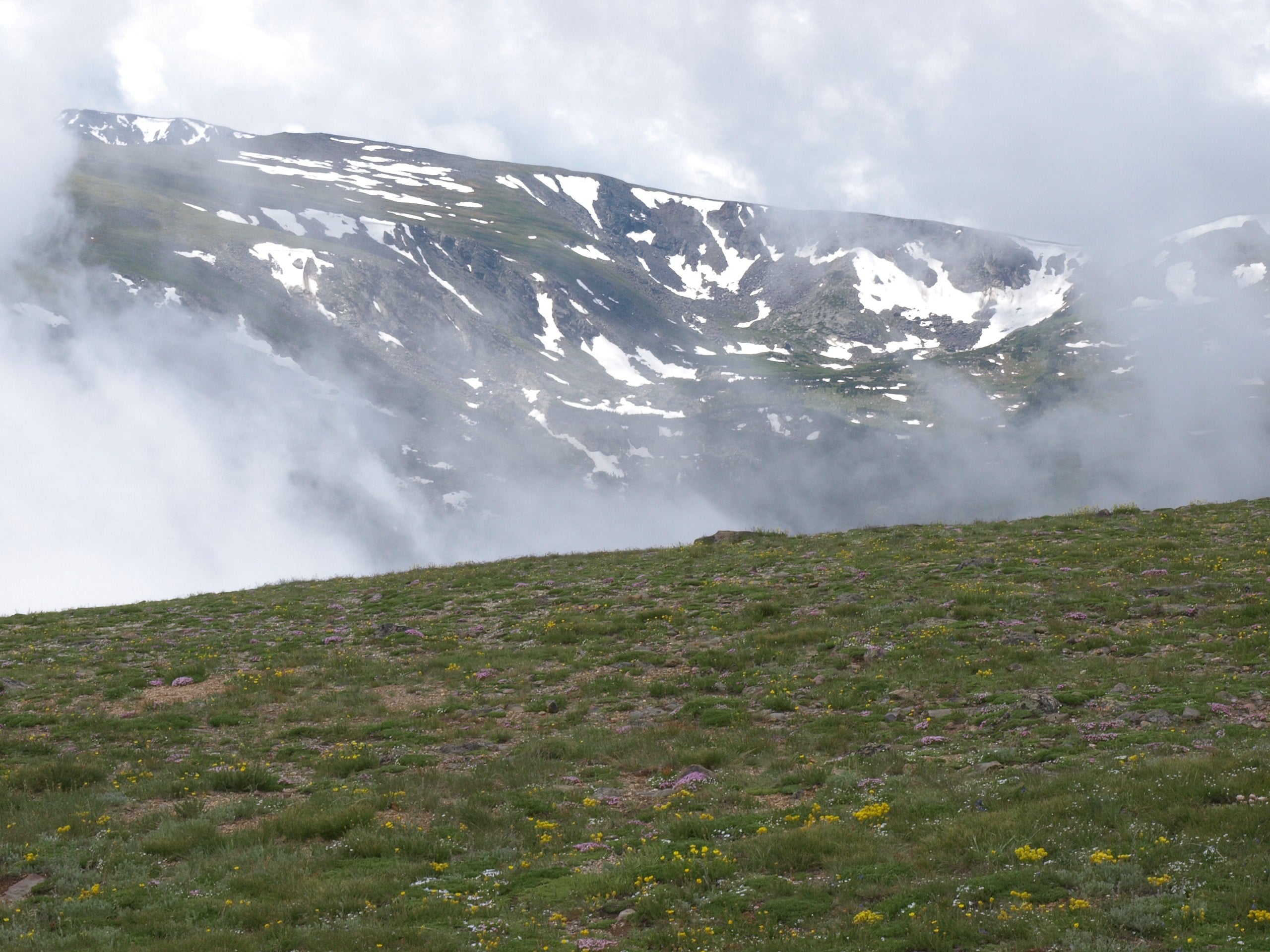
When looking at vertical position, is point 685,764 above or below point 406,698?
below

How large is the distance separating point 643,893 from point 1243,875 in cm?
811

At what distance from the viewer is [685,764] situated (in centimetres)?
2042

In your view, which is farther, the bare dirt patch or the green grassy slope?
the bare dirt patch

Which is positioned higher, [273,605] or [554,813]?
[273,605]

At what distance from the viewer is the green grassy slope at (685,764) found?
1265 centimetres

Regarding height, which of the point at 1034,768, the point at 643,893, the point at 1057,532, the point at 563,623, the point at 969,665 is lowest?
the point at 643,893

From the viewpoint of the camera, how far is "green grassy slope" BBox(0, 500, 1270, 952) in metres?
12.6

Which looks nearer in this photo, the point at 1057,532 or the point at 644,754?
the point at 644,754

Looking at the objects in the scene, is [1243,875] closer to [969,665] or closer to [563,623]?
[969,665]

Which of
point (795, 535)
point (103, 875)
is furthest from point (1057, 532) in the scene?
point (103, 875)

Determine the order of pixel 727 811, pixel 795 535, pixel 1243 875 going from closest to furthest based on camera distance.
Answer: pixel 1243 875 < pixel 727 811 < pixel 795 535

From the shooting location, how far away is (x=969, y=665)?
24.8 metres

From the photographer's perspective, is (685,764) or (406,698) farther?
(406,698)

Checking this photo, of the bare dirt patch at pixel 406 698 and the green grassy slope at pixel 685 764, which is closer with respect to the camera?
the green grassy slope at pixel 685 764
